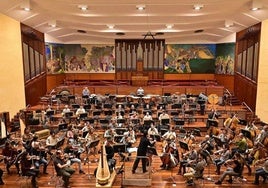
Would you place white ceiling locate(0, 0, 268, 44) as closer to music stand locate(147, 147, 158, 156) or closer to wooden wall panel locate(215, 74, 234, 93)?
wooden wall panel locate(215, 74, 234, 93)

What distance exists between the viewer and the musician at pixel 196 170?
363 inches

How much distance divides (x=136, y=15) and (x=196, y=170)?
9.60 meters

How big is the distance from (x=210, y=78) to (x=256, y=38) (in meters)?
9.17

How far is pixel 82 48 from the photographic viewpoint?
26.8m

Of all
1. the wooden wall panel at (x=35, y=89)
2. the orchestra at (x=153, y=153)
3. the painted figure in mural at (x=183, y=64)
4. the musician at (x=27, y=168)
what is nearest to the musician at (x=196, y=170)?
the orchestra at (x=153, y=153)

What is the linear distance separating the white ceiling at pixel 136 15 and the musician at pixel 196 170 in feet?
23.3

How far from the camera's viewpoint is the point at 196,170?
30.3ft

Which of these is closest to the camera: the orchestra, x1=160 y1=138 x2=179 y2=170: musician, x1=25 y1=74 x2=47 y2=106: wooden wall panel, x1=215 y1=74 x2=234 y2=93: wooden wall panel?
the orchestra

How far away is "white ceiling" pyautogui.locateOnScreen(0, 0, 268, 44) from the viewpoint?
42.9 ft

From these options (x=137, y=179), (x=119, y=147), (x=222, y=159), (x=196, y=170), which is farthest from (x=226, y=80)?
(x=137, y=179)

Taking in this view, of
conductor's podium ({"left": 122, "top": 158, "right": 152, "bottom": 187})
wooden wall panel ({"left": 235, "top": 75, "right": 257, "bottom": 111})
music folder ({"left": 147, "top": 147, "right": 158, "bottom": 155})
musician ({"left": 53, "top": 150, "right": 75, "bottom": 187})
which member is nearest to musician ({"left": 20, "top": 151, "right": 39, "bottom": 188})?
musician ({"left": 53, "top": 150, "right": 75, "bottom": 187})

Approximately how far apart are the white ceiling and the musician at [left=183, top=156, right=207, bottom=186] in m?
7.10

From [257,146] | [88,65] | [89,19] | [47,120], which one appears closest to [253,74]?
[257,146]

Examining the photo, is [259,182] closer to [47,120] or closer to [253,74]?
[253,74]
